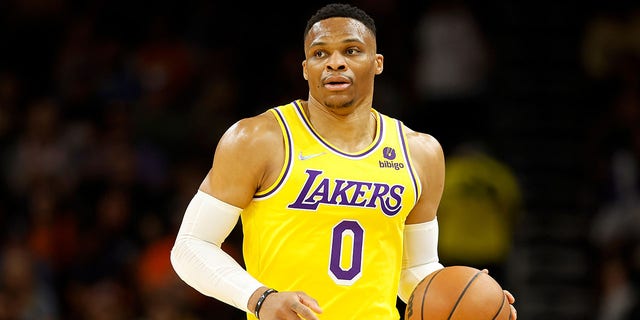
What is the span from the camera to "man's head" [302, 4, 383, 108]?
213 inches

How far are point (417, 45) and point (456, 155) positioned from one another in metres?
2.32

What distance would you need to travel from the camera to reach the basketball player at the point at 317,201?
17.1 feet

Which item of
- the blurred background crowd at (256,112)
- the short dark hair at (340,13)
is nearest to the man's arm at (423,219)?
the short dark hair at (340,13)

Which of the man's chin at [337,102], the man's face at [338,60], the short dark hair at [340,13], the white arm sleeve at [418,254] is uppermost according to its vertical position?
the short dark hair at [340,13]

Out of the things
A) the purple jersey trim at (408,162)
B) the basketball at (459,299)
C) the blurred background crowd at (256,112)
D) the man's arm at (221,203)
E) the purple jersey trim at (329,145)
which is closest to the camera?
the basketball at (459,299)

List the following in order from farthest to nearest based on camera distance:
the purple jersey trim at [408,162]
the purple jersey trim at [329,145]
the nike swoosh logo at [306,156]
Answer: the purple jersey trim at [408,162] < the purple jersey trim at [329,145] < the nike swoosh logo at [306,156]

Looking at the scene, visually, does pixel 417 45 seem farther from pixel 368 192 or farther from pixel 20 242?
pixel 368 192

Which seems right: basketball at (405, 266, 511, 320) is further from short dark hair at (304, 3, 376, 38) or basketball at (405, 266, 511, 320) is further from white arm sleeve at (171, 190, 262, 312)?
short dark hair at (304, 3, 376, 38)

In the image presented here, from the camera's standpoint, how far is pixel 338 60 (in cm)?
537

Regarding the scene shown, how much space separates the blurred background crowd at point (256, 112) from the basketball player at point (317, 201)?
4850mm

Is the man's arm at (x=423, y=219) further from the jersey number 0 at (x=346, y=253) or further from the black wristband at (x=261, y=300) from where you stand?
the black wristband at (x=261, y=300)

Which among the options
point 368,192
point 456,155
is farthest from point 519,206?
point 368,192

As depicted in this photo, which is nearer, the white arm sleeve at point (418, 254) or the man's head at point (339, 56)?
the man's head at point (339, 56)

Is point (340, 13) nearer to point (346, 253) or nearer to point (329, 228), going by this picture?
point (329, 228)
